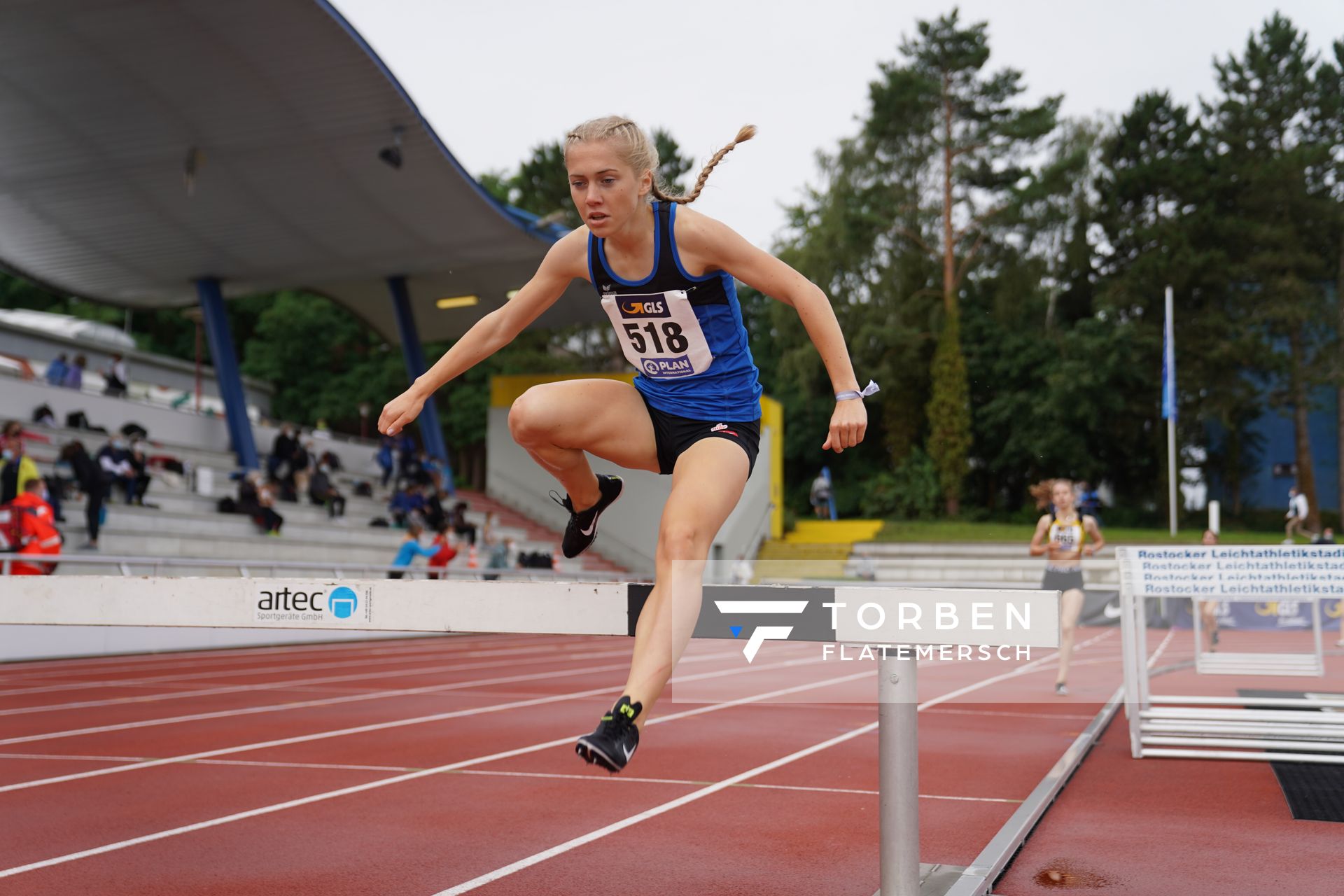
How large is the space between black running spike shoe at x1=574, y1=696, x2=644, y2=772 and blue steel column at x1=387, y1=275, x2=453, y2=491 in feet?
79.0

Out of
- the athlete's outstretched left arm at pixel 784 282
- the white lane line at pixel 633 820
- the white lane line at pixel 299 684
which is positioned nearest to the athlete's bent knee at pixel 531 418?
the athlete's outstretched left arm at pixel 784 282

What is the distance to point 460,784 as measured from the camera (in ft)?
20.9

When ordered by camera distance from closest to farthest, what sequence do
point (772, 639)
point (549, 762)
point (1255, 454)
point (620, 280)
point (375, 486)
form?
point (772, 639)
point (620, 280)
point (549, 762)
point (375, 486)
point (1255, 454)

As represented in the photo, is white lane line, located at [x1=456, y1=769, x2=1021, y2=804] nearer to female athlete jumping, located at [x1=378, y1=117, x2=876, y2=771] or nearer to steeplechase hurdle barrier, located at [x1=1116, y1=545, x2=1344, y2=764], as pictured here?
steeplechase hurdle barrier, located at [x1=1116, y1=545, x2=1344, y2=764]

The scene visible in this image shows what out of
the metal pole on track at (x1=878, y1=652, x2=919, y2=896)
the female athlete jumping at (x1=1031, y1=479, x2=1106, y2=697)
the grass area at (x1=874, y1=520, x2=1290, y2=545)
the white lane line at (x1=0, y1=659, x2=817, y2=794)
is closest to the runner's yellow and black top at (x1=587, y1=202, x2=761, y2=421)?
the metal pole on track at (x1=878, y1=652, x2=919, y2=896)

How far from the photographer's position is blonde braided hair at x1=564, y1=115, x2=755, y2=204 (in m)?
2.96

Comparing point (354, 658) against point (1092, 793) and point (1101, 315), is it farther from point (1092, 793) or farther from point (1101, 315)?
point (1101, 315)

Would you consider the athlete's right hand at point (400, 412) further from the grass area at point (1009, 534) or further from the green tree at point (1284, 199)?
the green tree at point (1284, 199)

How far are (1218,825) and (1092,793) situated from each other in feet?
2.91

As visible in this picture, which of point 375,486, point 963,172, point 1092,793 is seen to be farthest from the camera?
point 963,172

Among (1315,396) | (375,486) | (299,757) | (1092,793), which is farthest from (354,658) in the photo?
(1315,396)

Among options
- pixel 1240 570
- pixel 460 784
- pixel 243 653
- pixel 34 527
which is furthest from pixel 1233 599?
pixel 243 653

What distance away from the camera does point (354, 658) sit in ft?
47.5

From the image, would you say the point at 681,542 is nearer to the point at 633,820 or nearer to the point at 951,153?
the point at 633,820
